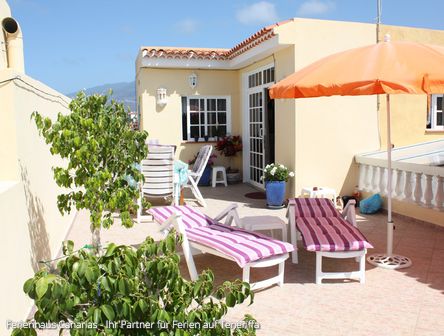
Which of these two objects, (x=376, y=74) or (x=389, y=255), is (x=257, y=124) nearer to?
(x=389, y=255)

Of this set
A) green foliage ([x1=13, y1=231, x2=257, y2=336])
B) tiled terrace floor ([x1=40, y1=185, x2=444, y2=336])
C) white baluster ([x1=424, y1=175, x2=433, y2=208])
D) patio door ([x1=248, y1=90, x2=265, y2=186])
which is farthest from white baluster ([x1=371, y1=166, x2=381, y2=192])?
green foliage ([x1=13, y1=231, x2=257, y2=336])

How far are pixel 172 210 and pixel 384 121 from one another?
548 centimetres

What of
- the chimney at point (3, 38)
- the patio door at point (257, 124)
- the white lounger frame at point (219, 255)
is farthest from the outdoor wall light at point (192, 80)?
the white lounger frame at point (219, 255)

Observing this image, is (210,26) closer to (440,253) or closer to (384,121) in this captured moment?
(384,121)

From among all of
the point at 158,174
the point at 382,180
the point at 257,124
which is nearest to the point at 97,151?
the point at 158,174

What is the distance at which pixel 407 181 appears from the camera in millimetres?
7836

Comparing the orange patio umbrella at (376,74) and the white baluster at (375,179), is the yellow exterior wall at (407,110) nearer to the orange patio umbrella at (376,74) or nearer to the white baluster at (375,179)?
the white baluster at (375,179)

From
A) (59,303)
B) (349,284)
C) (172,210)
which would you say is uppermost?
(59,303)

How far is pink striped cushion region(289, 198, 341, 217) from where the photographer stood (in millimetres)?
6129

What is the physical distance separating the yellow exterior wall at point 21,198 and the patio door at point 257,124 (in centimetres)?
643

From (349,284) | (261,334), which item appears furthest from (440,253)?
(261,334)

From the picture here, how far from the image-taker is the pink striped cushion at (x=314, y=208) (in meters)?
6.13

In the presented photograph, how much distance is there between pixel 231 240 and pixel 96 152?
1753mm

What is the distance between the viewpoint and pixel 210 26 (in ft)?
50.8
